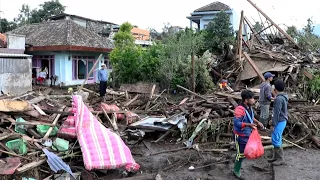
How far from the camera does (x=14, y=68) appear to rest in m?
16.8

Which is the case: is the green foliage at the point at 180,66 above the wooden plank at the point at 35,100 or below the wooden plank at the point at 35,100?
above

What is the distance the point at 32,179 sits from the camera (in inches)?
244

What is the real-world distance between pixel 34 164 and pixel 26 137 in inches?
48.7

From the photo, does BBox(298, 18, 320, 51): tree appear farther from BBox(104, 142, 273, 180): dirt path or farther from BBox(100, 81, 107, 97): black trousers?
BBox(104, 142, 273, 180): dirt path

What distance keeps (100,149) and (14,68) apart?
490 inches

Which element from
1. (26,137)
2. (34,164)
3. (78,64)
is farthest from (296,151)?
(78,64)

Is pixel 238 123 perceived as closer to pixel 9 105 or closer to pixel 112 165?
pixel 112 165

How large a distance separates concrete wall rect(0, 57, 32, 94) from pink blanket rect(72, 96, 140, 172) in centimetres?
1077

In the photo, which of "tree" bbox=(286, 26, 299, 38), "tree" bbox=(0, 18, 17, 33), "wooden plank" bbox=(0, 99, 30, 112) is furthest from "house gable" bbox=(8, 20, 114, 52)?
"tree" bbox=(0, 18, 17, 33)

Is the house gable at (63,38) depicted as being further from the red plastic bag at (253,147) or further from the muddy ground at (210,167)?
the red plastic bag at (253,147)

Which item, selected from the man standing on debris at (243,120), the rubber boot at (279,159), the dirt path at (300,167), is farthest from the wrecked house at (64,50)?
the man standing on debris at (243,120)

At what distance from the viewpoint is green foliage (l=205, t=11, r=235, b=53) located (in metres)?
20.2

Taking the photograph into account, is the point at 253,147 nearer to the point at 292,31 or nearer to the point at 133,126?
the point at 133,126

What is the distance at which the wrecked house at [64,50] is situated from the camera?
2122 centimetres
